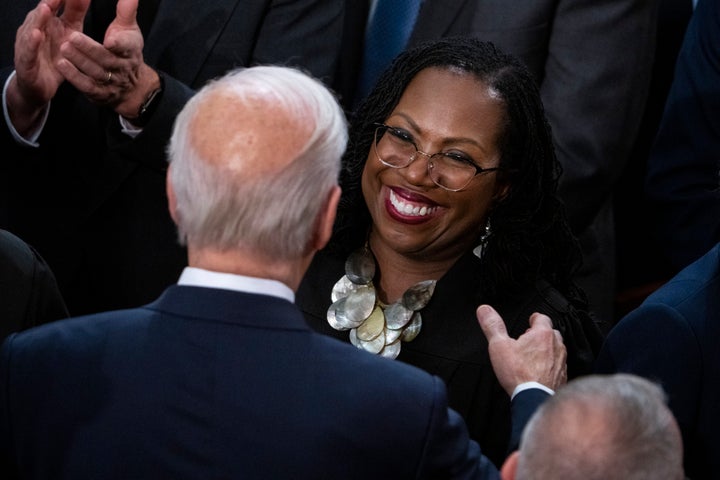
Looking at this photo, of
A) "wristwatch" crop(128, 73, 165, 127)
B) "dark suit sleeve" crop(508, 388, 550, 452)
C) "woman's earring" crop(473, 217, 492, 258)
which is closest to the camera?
"dark suit sleeve" crop(508, 388, 550, 452)

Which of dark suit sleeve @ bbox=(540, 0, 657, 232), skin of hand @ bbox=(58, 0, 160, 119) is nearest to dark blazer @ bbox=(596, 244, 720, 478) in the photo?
dark suit sleeve @ bbox=(540, 0, 657, 232)

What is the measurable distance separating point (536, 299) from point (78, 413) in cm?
118

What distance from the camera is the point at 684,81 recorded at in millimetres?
3475

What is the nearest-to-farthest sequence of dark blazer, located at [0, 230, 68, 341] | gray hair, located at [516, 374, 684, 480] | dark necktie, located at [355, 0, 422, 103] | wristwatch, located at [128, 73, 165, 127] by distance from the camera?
gray hair, located at [516, 374, 684, 480], dark blazer, located at [0, 230, 68, 341], wristwatch, located at [128, 73, 165, 127], dark necktie, located at [355, 0, 422, 103]

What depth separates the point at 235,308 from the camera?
179cm

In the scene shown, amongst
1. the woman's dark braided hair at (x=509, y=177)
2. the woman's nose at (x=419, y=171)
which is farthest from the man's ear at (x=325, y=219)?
the woman's dark braided hair at (x=509, y=177)

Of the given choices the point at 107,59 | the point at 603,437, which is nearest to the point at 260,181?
the point at 603,437

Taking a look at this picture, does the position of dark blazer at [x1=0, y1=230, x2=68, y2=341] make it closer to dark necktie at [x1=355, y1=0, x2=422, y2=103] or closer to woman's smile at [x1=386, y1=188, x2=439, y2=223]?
woman's smile at [x1=386, y1=188, x2=439, y2=223]

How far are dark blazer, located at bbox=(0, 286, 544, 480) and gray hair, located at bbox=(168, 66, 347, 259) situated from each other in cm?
9

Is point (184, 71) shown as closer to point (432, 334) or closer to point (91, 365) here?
point (432, 334)

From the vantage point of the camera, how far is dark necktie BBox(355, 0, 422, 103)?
353 centimetres

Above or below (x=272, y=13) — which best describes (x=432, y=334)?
below

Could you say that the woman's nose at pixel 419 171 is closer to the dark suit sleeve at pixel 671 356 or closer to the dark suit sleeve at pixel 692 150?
the dark suit sleeve at pixel 671 356

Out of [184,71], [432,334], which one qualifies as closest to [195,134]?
[432,334]
